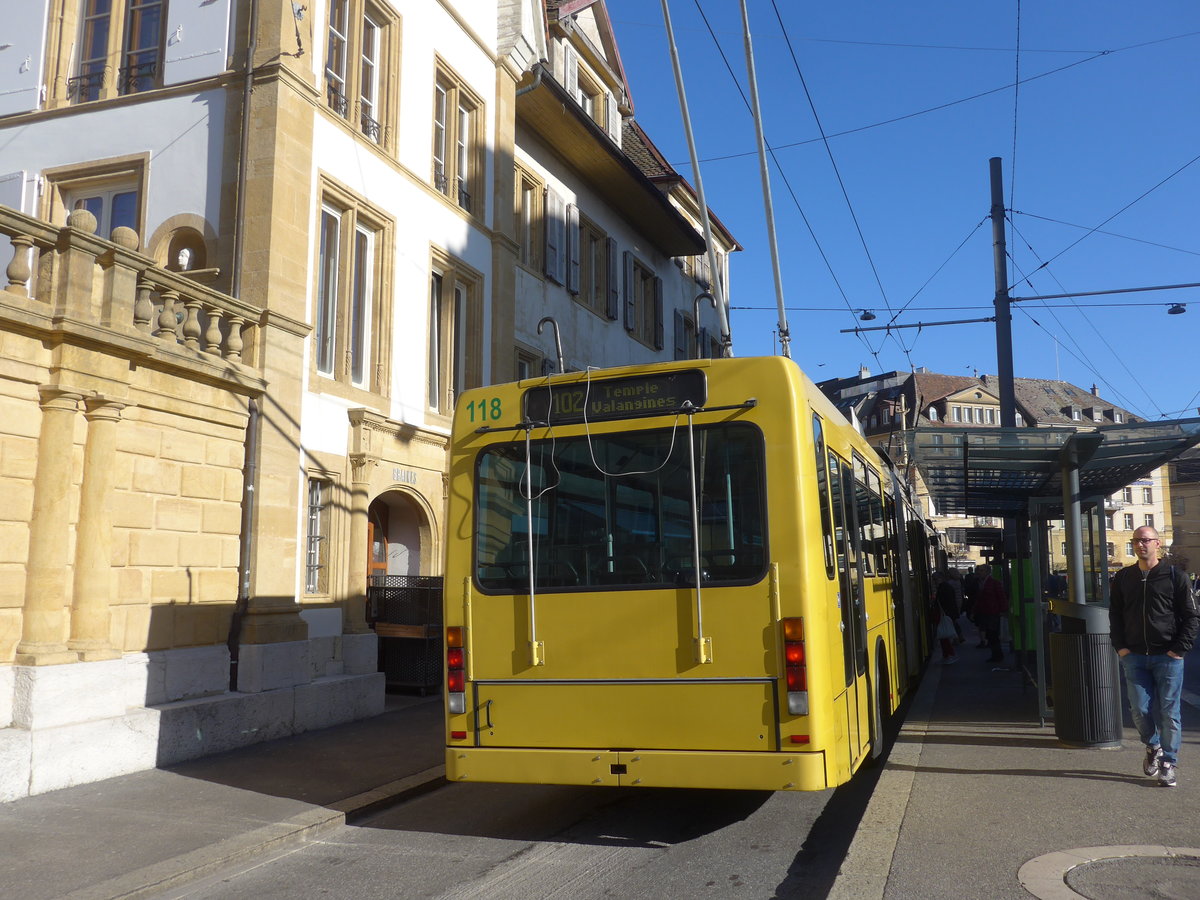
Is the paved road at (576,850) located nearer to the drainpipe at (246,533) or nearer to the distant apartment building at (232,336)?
the distant apartment building at (232,336)

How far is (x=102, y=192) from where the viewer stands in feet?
45.7

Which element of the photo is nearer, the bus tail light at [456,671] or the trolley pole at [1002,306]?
the bus tail light at [456,671]

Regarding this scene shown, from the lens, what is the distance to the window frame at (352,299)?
46.1 ft

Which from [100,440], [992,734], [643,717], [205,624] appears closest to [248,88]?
[100,440]

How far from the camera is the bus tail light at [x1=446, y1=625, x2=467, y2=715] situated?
7066 millimetres

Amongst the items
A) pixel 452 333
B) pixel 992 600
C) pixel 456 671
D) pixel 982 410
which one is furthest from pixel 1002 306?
pixel 982 410

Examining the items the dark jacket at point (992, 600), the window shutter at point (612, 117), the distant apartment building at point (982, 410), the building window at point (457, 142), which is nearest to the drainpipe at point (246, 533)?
the building window at point (457, 142)

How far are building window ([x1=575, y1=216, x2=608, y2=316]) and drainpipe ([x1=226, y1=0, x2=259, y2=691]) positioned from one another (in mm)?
10056

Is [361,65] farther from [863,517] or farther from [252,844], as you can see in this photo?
[252,844]

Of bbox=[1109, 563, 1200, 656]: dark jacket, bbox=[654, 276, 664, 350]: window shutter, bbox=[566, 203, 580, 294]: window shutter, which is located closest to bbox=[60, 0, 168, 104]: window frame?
bbox=[566, 203, 580, 294]: window shutter

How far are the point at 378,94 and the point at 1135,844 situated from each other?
1305 cm

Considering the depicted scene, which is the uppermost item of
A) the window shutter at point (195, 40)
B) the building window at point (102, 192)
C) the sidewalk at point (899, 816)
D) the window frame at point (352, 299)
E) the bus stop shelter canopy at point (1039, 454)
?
the window shutter at point (195, 40)

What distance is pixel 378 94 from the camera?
15.4 metres

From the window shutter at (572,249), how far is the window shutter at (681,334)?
6.88 metres
